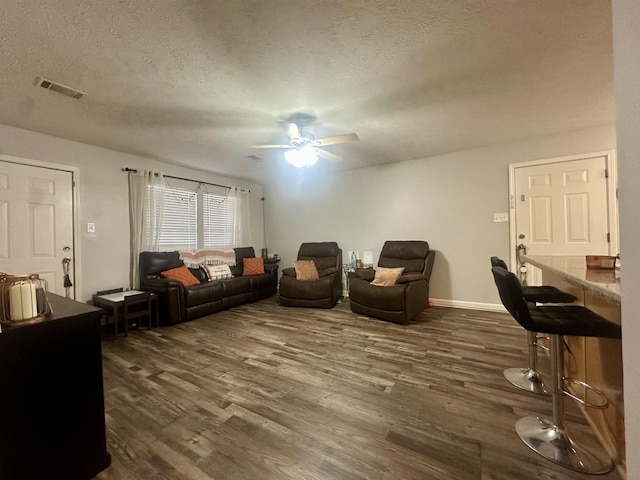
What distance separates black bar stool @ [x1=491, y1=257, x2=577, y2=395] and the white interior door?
76.7 inches

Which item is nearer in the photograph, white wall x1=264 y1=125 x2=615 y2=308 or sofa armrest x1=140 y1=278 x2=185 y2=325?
sofa armrest x1=140 y1=278 x2=185 y2=325

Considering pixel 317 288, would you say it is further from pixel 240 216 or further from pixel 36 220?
pixel 36 220

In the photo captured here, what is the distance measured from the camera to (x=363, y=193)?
4.80 metres

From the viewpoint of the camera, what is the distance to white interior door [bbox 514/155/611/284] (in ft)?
10.4

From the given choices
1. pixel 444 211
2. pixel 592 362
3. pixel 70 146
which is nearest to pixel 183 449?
pixel 592 362

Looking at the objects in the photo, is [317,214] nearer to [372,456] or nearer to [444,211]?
[444,211]

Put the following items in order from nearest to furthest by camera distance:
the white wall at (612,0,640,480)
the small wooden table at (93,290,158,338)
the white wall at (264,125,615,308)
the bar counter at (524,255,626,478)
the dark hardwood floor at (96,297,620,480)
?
1. the white wall at (612,0,640,480)
2. the bar counter at (524,255,626,478)
3. the dark hardwood floor at (96,297,620,480)
4. the small wooden table at (93,290,158,338)
5. the white wall at (264,125,615,308)

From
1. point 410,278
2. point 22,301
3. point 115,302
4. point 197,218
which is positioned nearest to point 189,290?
point 115,302

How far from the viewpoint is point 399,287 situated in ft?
10.9

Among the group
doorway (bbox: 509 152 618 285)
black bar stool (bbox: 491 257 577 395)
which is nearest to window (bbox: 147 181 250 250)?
black bar stool (bbox: 491 257 577 395)

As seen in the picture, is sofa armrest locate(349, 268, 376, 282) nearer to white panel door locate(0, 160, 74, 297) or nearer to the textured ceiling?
the textured ceiling

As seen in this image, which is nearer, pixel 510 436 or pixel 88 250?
pixel 510 436

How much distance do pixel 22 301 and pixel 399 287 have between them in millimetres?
3205

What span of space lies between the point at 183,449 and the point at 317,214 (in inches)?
170
